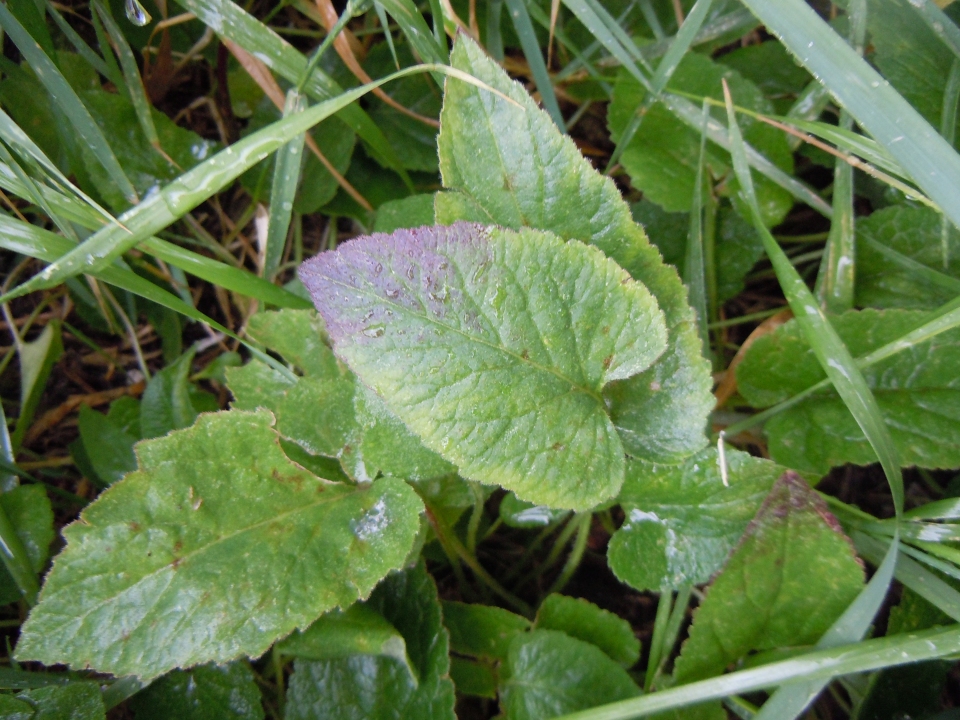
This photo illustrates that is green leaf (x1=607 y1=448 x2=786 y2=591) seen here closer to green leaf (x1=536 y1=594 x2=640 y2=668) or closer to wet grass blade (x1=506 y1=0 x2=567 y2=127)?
green leaf (x1=536 y1=594 x2=640 y2=668)

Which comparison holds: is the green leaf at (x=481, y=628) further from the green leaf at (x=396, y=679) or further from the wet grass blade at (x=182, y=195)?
the wet grass blade at (x=182, y=195)

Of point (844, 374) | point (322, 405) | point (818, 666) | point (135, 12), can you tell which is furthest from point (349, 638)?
point (135, 12)

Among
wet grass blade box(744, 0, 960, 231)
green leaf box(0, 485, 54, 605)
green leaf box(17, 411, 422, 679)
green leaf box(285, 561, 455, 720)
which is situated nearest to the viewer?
wet grass blade box(744, 0, 960, 231)

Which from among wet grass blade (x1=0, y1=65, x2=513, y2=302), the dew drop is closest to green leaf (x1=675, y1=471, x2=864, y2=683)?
wet grass blade (x1=0, y1=65, x2=513, y2=302)

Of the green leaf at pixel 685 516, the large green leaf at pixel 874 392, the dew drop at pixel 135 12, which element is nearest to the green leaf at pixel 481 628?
the green leaf at pixel 685 516

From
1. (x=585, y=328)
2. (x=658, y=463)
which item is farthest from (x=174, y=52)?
(x=658, y=463)

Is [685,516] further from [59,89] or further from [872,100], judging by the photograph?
[59,89]
